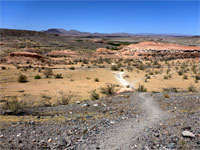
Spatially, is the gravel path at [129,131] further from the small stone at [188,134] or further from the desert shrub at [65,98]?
the desert shrub at [65,98]

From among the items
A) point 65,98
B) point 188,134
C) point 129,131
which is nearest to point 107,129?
point 129,131

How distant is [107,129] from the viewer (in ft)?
16.8

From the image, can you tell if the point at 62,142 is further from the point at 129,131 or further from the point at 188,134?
the point at 188,134

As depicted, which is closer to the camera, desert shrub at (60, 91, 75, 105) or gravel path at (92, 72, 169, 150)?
gravel path at (92, 72, 169, 150)

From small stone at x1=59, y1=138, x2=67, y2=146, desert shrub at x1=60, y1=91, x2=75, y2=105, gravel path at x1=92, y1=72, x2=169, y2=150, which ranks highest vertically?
gravel path at x1=92, y1=72, x2=169, y2=150

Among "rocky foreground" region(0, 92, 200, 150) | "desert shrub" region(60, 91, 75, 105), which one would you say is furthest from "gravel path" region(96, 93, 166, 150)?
"desert shrub" region(60, 91, 75, 105)

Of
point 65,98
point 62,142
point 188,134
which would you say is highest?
point 188,134

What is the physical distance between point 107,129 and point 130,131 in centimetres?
68

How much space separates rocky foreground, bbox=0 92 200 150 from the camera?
4277mm

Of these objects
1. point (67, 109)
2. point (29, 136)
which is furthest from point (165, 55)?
point (29, 136)

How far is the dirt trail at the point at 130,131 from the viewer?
14.1 feet

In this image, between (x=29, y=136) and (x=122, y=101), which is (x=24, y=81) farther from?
(x=29, y=136)

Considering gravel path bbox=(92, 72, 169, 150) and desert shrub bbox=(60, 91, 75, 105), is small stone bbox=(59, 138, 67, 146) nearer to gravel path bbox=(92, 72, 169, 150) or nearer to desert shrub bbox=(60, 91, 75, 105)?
gravel path bbox=(92, 72, 169, 150)

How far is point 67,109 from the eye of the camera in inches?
284
